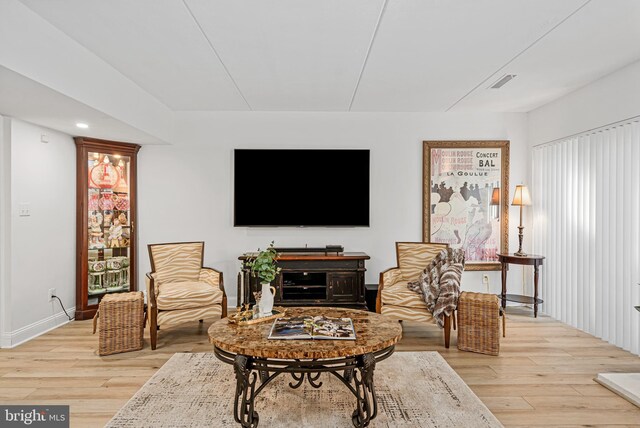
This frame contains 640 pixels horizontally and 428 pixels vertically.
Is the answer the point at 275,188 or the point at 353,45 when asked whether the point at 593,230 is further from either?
the point at 275,188

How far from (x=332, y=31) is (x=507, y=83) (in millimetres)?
2160

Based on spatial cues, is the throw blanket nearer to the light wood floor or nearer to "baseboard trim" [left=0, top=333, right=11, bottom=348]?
the light wood floor

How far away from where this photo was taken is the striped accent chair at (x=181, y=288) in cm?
365

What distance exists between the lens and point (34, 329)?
3943 mm

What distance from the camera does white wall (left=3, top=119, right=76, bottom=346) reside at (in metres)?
3.78

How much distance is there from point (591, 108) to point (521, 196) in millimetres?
1239

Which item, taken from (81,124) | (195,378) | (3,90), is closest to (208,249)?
(81,124)

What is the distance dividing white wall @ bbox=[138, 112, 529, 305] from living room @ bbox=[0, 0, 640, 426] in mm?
20

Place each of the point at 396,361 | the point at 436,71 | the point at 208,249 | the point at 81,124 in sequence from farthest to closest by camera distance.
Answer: the point at 208,249 → the point at 81,124 → the point at 436,71 → the point at 396,361

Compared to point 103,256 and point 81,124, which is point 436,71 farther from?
→ point 103,256

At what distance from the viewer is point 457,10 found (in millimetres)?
2570

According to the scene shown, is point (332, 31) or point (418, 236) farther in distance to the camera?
point (418, 236)

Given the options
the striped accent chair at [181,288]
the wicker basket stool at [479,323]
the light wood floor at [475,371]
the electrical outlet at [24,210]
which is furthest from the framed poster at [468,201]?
the electrical outlet at [24,210]

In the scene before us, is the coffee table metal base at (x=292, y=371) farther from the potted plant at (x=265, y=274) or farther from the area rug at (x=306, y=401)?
the potted plant at (x=265, y=274)
